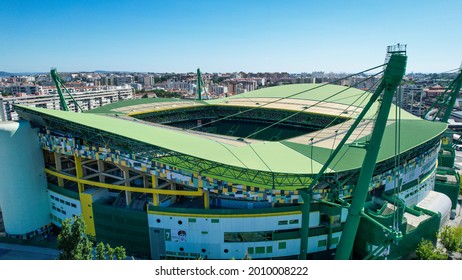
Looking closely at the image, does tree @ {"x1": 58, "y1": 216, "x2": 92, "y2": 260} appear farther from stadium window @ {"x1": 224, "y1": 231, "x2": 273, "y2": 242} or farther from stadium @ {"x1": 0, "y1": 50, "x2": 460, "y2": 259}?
stadium window @ {"x1": 224, "y1": 231, "x2": 273, "y2": 242}

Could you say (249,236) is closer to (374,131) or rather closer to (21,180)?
(374,131)

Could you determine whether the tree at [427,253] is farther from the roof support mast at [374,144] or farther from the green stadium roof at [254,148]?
the roof support mast at [374,144]

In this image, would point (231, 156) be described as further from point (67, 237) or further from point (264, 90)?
point (264, 90)

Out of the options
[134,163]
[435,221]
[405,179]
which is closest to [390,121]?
[405,179]

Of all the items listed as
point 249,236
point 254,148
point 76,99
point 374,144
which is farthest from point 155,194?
point 76,99

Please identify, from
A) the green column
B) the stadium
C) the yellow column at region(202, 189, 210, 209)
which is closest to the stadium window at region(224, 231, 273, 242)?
the stadium

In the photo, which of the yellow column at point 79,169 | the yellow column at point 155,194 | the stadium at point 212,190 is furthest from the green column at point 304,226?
the yellow column at point 79,169
